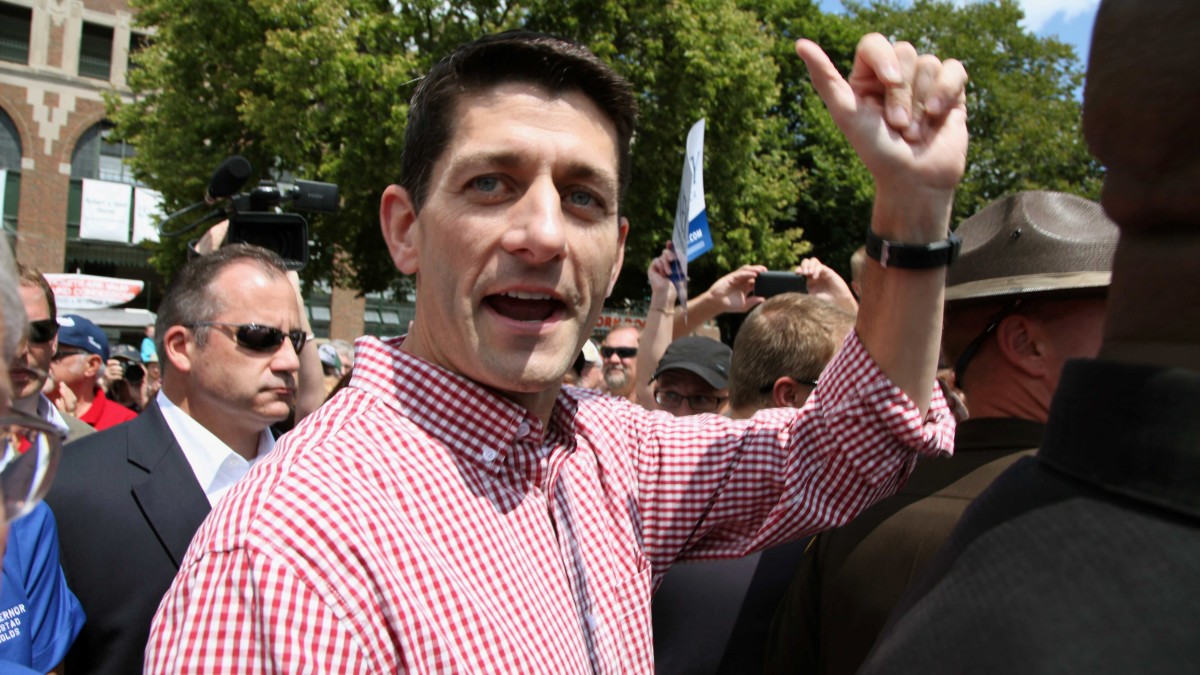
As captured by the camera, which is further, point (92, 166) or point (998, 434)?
point (92, 166)

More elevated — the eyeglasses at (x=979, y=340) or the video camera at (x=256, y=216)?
the video camera at (x=256, y=216)

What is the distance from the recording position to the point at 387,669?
3.81 ft

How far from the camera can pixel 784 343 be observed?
290cm

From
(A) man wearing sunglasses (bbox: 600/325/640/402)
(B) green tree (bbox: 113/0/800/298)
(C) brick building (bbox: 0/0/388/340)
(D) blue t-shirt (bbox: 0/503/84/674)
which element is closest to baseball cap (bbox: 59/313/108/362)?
(A) man wearing sunglasses (bbox: 600/325/640/402)

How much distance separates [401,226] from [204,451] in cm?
169

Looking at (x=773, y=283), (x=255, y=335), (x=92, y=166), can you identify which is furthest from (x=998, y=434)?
(x=92, y=166)

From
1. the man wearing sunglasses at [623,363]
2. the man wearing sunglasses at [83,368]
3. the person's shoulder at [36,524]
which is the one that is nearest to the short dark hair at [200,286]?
the person's shoulder at [36,524]

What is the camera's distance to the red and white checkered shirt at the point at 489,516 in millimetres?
1132

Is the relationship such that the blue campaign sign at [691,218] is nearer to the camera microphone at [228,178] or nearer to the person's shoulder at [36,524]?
the camera microphone at [228,178]

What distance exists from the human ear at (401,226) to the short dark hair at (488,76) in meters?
0.03

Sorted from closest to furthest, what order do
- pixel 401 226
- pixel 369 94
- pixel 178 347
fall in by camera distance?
pixel 401 226 → pixel 178 347 → pixel 369 94

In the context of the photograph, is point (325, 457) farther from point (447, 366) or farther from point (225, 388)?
point (225, 388)

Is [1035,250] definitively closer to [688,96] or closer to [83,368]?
[83,368]

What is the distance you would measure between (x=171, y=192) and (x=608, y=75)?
16645 millimetres
